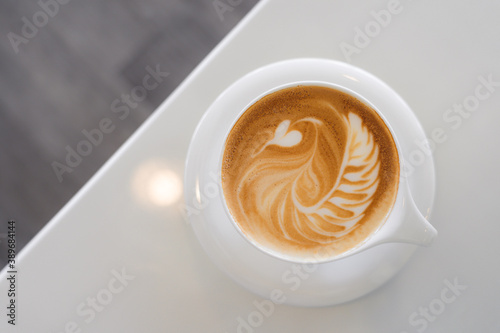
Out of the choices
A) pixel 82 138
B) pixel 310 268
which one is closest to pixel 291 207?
pixel 310 268

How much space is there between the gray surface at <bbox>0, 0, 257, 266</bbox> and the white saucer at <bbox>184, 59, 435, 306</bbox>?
56 cm

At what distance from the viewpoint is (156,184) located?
0.84 meters

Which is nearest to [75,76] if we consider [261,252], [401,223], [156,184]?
[156,184]

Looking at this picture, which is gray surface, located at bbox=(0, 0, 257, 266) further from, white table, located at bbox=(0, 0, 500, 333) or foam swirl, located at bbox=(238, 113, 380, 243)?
foam swirl, located at bbox=(238, 113, 380, 243)

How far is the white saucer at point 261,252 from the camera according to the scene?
0.78 m

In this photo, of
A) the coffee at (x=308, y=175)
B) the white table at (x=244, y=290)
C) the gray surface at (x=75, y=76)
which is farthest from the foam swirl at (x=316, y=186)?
the gray surface at (x=75, y=76)

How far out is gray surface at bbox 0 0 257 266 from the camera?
129 cm

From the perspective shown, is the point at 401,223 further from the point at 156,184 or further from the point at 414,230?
the point at 156,184

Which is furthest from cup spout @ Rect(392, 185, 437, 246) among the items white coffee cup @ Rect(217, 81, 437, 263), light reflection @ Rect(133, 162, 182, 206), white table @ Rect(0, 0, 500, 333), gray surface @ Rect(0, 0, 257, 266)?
gray surface @ Rect(0, 0, 257, 266)

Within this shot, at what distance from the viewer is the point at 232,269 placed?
0.79 metres

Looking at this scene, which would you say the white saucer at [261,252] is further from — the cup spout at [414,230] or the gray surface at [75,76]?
the gray surface at [75,76]

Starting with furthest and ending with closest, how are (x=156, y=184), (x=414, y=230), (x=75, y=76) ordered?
(x=75, y=76) → (x=156, y=184) → (x=414, y=230)

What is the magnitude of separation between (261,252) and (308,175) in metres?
0.18

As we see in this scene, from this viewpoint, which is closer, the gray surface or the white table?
the white table
